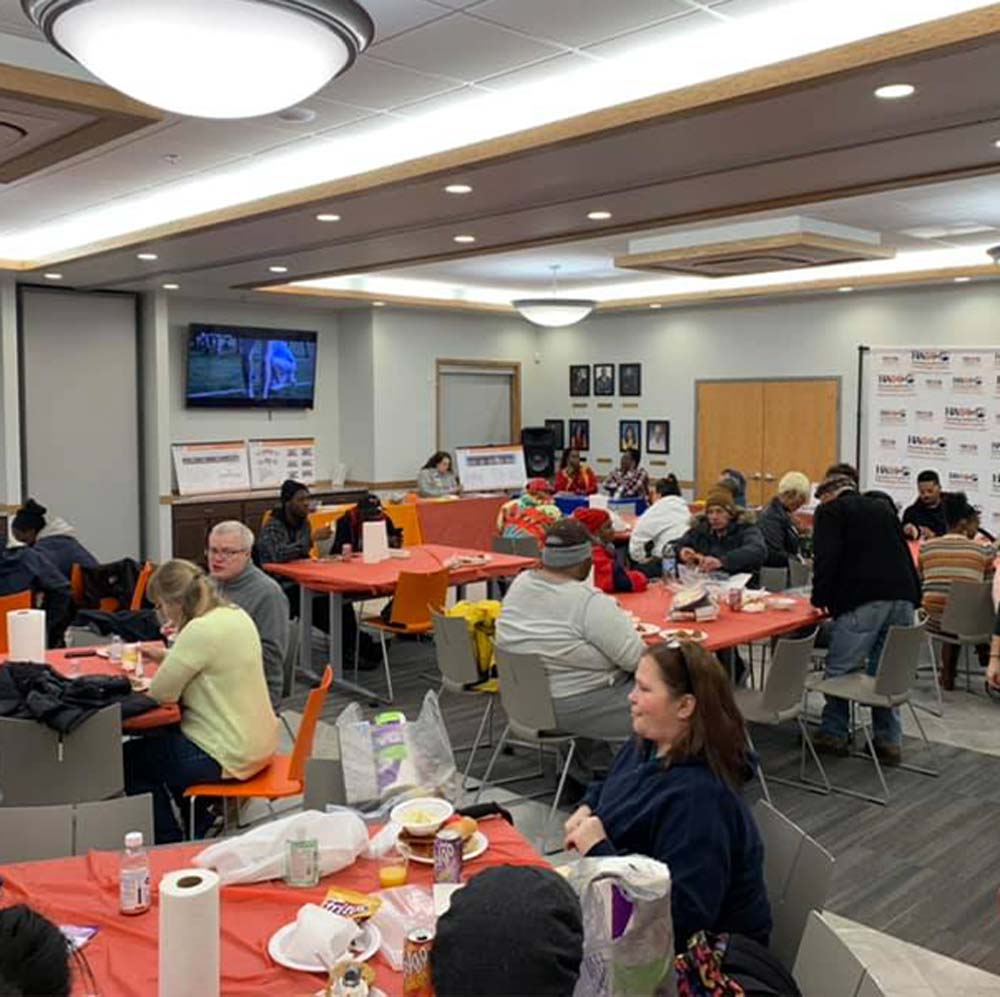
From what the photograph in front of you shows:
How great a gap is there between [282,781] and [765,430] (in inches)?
359

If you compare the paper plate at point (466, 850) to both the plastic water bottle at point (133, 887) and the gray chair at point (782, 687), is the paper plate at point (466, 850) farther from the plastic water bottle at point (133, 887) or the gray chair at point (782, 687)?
the gray chair at point (782, 687)

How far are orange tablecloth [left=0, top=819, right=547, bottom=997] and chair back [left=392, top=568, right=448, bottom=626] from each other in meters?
3.65

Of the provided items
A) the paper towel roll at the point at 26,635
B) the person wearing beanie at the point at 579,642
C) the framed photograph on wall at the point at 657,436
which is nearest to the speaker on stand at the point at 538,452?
the framed photograph on wall at the point at 657,436

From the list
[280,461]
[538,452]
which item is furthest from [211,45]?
[538,452]

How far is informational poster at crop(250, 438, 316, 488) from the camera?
471 inches

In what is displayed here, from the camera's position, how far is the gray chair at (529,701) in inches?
171

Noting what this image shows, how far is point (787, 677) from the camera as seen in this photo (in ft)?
15.5

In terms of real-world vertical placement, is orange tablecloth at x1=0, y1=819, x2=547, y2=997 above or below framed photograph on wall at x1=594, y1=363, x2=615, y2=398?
below

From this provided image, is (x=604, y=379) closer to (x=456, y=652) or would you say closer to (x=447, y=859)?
(x=456, y=652)

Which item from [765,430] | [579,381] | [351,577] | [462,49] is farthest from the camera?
[579,381]

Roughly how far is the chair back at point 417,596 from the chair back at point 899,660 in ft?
8.49

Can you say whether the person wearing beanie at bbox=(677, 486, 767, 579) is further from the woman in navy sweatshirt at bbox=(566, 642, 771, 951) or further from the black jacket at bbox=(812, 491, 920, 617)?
the woman in navy sweatshirt at bbox=(566, 642, 771, 951)

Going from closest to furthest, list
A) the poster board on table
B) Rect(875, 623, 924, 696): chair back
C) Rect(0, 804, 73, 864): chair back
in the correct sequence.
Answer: Rect(0, 804, 73, 864): chair back
Rect(875, 623, 924, 696): chair back
the poster board on table

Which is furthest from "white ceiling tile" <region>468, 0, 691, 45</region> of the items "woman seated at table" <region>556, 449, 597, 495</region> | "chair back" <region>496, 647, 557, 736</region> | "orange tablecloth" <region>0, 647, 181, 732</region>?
"woman seated at table" <region>556, 449, 597, 495</region>
